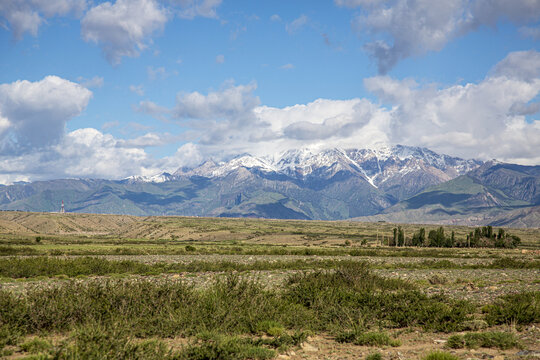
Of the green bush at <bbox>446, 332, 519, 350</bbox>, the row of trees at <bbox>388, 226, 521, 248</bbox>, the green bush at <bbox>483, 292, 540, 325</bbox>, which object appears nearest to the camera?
the green bush at <bbox>446, 332, 519, 350</bbox>

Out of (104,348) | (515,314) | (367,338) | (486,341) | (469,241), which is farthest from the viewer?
(469,241)

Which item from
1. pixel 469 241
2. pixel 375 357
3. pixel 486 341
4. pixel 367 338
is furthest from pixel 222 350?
pixel 469 241

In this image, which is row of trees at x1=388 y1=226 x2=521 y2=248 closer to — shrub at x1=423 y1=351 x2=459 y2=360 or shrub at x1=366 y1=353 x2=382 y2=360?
shrub at x1=366 y1=353 x2=382 y2=360

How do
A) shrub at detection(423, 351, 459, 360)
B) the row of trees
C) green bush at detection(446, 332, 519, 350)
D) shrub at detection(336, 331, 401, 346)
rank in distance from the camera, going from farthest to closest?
1. the row of trees
2. shrub at detection(336, 331, 401, 346)
3. green bush at detection(446, 332, 519, 350)
4. shrub at detection(423, 351, 459, 360)

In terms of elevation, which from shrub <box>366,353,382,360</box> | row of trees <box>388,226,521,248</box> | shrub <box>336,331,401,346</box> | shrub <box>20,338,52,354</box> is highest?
shrub <box>366,353,382,360</box>

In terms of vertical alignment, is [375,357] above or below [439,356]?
below

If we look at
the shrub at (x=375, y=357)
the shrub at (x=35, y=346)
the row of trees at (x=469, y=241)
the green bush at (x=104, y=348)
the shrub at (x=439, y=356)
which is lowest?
the row of trees at (x=469, y=241)

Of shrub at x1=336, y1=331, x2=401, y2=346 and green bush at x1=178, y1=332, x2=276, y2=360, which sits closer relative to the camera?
green bush at x1=178, y1=332, x2=276, y2=360

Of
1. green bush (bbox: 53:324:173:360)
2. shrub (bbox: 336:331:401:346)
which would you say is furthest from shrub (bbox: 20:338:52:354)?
shrub (bbox: 336:331:401:346)

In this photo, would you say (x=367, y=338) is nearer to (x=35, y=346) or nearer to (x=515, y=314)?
(x=515, y=314)

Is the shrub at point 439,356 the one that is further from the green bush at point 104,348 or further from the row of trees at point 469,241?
the row of trees at point 469,241

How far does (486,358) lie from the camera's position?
12188 millimetres

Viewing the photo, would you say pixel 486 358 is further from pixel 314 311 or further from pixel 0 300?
pixel 0 300

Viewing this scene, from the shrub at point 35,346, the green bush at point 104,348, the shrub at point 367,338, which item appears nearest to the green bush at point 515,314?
the shrub at point 367,338
